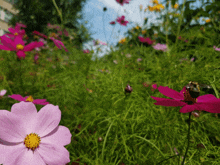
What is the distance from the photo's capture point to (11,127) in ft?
0.83

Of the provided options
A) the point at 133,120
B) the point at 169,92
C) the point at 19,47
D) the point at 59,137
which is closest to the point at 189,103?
the point at 169,92

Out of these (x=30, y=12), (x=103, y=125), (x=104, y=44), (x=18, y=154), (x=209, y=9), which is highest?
(x=30, y=12)

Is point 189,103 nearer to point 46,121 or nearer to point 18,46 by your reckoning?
point 46,121

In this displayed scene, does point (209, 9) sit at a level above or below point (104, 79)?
above

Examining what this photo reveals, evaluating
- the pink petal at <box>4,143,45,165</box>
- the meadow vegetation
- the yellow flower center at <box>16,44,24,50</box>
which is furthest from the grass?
the pink petal at <box>4,143,45,165</box>

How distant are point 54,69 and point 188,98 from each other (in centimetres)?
118

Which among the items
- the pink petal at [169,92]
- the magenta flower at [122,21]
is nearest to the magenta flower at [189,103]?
the pink petal at [169,92]

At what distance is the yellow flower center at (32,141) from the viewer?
10.2 inches

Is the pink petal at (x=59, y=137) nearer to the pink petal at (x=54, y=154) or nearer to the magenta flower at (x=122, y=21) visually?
the pink petal at (x=54, y=154)

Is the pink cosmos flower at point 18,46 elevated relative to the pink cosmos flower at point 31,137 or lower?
elevated

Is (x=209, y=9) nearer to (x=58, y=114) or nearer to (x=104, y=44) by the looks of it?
(x=104, y=44)

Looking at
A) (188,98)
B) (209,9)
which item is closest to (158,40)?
(209,9)

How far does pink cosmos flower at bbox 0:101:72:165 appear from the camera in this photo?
0.80ft

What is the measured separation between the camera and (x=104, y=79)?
30.8 inches
